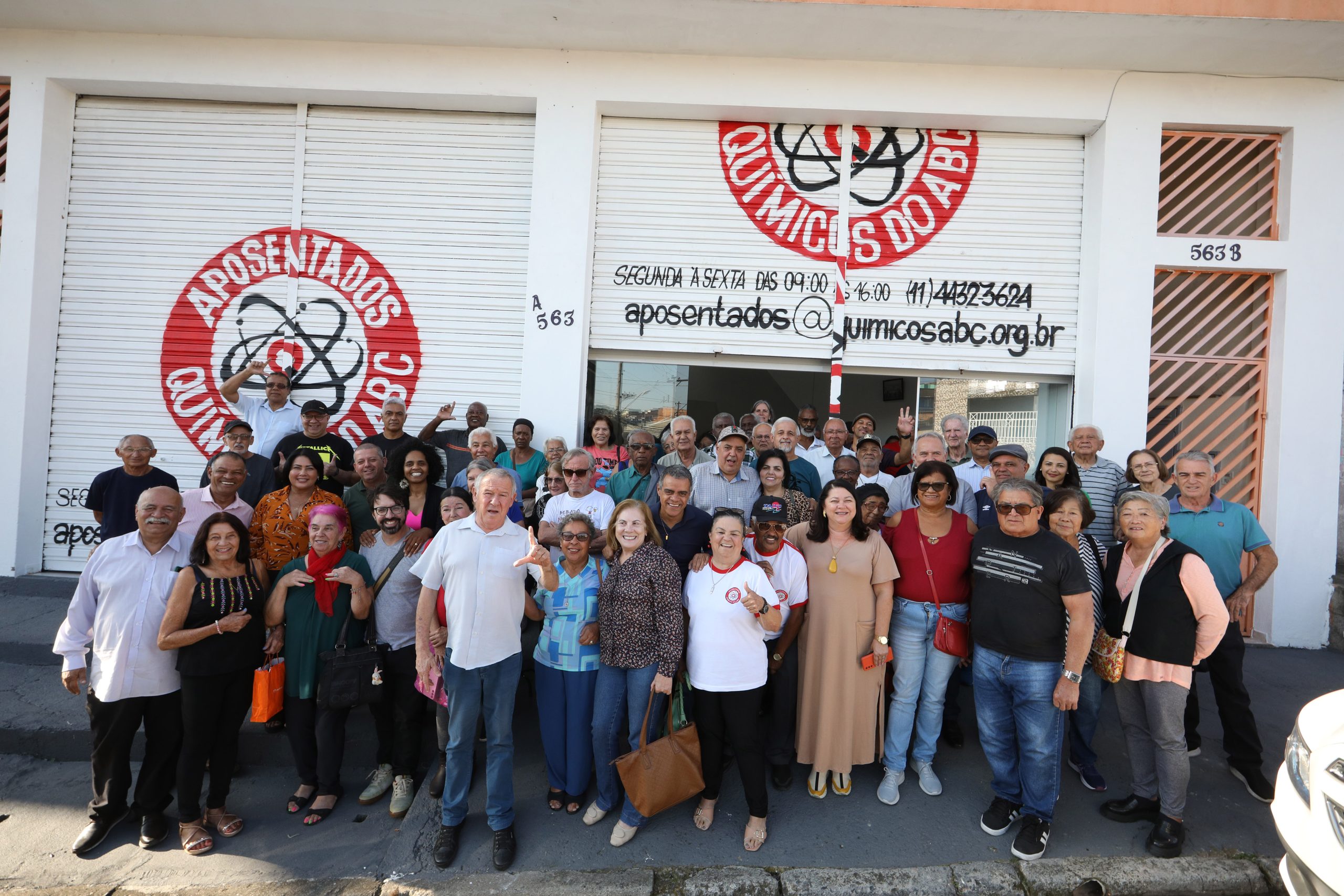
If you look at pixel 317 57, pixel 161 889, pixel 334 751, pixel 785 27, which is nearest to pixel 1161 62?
pixel 785 27

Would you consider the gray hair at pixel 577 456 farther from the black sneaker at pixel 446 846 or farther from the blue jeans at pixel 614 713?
the black sneaker at pixel 446 846

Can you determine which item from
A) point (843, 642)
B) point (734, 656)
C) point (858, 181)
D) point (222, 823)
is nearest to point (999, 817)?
point (843, 642)

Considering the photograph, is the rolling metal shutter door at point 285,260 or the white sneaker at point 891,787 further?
the rolling metal shutter door at point 285,260

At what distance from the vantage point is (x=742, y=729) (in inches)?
138

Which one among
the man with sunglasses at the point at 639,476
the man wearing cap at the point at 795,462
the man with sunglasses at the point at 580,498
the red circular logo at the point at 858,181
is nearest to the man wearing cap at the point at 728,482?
the man with sunglasses at the point at 639,476

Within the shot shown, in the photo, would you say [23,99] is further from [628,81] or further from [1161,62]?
[1161,62]

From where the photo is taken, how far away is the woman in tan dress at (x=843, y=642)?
3.76 meters

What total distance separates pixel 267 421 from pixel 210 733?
3512 millimetres

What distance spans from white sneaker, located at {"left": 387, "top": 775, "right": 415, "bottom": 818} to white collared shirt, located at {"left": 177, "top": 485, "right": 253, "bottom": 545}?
6.13 ft

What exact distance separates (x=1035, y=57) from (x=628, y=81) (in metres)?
4.02

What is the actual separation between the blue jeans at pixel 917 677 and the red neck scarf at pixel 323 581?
3298 millimetres

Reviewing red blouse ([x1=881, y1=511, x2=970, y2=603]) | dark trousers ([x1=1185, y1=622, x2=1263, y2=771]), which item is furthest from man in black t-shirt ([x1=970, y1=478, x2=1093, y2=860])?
dark trousers ([x1=1185, y1=622, x2=1263, y2=771])

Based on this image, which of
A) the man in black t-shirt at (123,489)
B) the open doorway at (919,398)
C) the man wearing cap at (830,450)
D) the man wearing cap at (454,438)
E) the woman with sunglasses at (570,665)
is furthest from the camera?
the open doorway at (919,398)

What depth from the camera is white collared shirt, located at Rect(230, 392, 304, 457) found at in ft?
20.0
